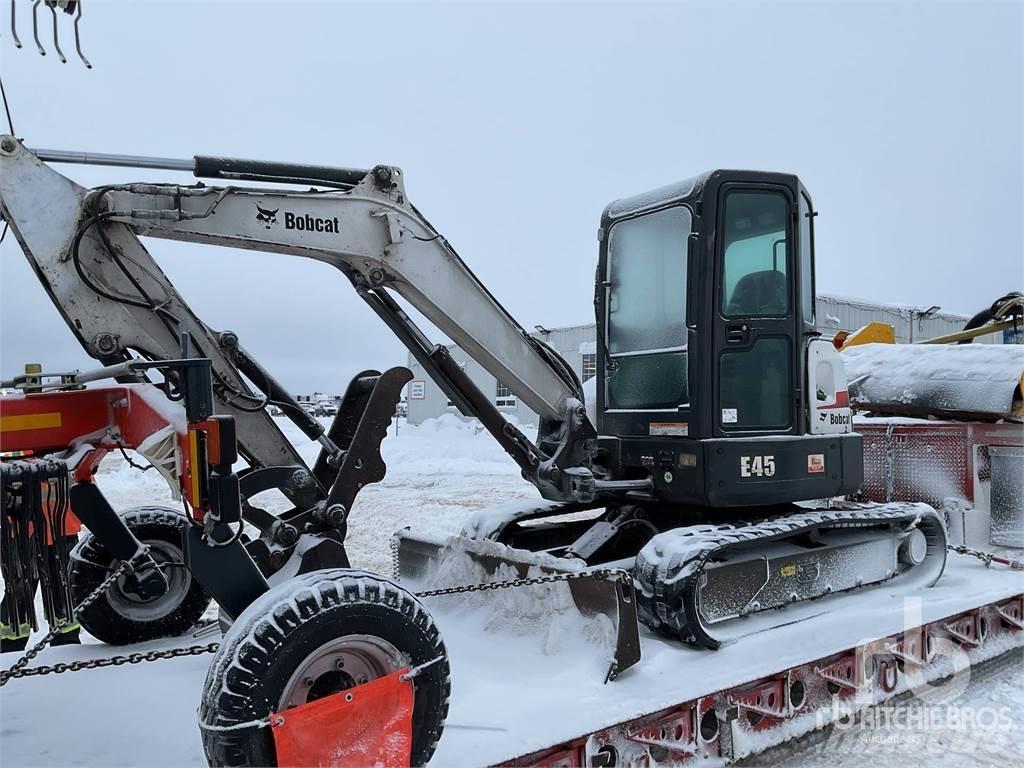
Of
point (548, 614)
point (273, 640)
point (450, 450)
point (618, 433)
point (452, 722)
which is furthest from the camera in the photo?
point (450, 450)

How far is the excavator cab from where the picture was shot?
16.6 feet

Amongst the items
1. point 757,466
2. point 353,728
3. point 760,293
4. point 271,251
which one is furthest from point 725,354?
point 353,728

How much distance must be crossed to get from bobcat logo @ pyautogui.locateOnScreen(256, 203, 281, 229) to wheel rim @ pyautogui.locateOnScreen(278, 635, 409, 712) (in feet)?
7.55

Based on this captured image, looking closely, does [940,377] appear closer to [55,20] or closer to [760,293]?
[760,293]

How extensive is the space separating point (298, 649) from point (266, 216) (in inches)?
92.8

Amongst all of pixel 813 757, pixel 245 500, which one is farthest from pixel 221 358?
pixel 813 757

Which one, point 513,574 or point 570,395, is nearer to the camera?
→ point 513,574

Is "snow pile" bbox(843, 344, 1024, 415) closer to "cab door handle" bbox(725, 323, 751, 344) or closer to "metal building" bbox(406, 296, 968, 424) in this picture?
"cab door handle" bbox(725, 323, 751, 344)

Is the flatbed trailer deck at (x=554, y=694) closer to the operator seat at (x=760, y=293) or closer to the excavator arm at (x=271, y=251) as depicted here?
the excavator arm at (x=271, y=251)

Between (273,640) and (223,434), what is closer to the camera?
(273,640)

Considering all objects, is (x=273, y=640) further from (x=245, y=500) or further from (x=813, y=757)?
(x=813, y=757)

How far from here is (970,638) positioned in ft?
19.1

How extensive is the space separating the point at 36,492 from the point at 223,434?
31.4 inches

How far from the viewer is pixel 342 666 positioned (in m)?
3.23
